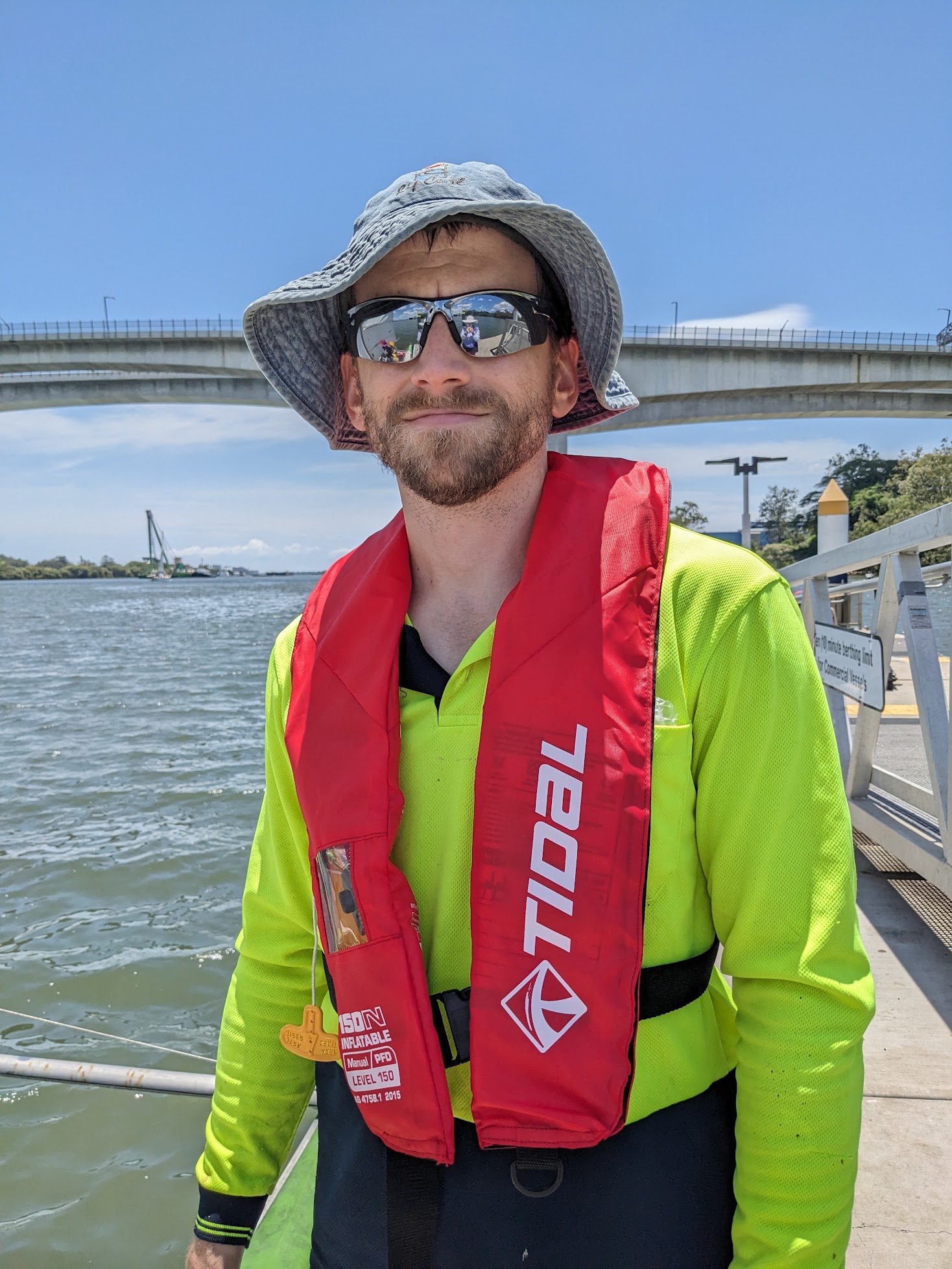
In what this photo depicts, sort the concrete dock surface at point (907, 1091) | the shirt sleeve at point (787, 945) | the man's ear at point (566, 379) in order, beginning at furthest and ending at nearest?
the concrete dock surface at point (907, 1091), the man's ear at point (566, 379), the shirt sleeve at point (787, 945)

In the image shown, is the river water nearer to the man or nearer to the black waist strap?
the man

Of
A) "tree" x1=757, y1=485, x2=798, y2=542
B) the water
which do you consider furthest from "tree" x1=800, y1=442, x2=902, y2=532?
the water

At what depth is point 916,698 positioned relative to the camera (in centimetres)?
400

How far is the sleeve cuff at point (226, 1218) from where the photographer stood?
1.60m

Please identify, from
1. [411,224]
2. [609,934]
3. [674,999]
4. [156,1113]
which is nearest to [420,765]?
[609,934]

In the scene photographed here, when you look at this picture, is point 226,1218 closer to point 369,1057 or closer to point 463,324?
point 369,1057

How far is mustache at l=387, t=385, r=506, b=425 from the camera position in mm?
1576

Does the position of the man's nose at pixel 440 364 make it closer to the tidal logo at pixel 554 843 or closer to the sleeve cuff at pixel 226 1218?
the tidal logo at pixel 554 843

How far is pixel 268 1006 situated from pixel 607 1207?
731 mm

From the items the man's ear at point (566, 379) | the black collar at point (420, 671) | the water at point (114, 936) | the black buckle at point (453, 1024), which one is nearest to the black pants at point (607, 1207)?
the black buckle at point (453, 1024)

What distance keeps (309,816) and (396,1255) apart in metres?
0.70

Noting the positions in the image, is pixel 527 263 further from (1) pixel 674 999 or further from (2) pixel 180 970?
(2) pixel 180 970

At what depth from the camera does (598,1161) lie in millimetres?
1315

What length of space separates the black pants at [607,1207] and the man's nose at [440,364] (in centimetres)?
127
